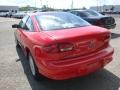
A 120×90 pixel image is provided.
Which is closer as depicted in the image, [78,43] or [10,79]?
[78,43]

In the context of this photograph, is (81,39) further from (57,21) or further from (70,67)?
(57,21)

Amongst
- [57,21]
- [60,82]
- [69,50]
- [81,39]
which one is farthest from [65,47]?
[57,21]

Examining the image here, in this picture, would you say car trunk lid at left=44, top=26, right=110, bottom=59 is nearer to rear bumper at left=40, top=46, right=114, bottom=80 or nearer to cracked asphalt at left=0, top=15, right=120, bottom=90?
rear bumper at left=40, top=46, right=114, bottom=80

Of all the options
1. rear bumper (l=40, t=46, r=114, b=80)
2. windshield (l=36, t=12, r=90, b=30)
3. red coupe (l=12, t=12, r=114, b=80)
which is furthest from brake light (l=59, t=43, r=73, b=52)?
windshield (l=36, t=12, r=90, b=30)

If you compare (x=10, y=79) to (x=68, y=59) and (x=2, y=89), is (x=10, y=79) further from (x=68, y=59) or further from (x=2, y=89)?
(x=68, y=59)

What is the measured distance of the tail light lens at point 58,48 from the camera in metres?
3.89

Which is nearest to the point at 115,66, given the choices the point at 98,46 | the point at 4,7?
Answer: the point at 98,46

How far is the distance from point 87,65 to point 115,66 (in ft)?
5.92

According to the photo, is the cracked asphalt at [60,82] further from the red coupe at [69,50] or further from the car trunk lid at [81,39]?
the car trunk lid at [81,39]

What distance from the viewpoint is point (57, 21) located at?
5102 mm

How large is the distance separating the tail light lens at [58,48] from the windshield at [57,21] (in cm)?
91

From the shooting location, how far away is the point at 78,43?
4.00m

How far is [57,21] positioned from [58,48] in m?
1.36

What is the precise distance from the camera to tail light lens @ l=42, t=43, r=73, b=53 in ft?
12.8
